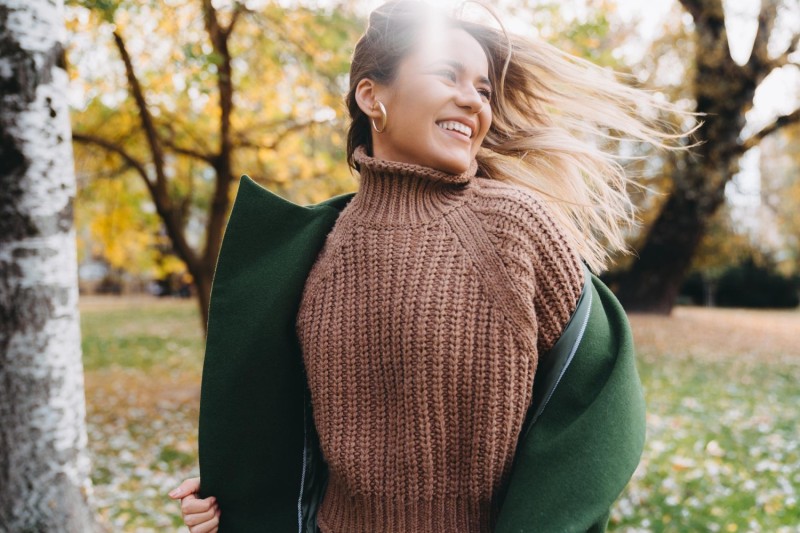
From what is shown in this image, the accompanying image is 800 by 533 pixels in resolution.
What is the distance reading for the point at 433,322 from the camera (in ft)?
5.16

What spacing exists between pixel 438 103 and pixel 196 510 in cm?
125

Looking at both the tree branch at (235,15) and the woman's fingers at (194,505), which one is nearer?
the woman's fingers at (194,505)

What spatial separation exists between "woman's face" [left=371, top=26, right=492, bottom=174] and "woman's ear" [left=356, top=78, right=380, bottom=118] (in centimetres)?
2

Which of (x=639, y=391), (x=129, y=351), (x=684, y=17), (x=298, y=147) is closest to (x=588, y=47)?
(x=298, y=147)

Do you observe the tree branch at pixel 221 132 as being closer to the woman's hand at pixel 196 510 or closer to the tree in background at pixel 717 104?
the woman's hand at pixel 196 510

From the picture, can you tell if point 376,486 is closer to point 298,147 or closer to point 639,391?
point 639,391

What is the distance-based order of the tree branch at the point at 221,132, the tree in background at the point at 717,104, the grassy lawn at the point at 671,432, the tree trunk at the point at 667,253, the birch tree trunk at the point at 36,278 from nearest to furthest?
the birch tree trunk at the point at 36,278
the grassy lawn at the point at 671,432
the tree branch at the point at 221,132
the tree in background at the point at 717,104
the tree trunk at the point at 667,253

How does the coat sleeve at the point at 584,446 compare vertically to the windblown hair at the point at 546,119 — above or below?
below

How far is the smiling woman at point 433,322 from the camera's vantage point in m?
1.54

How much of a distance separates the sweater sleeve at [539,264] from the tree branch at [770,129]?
13.5m

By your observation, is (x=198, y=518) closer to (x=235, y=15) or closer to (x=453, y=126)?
(x=453, y=126)

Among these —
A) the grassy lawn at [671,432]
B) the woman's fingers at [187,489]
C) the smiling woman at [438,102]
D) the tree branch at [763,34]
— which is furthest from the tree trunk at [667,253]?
the woman's fingers at [187,489]

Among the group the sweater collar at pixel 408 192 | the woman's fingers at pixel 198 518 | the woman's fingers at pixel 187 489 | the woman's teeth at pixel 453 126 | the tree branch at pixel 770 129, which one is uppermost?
the tree branch at pixel 770 129

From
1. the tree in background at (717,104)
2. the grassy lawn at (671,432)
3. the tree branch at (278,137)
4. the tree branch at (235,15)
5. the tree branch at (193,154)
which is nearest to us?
the grassy lawn at (671,432)
